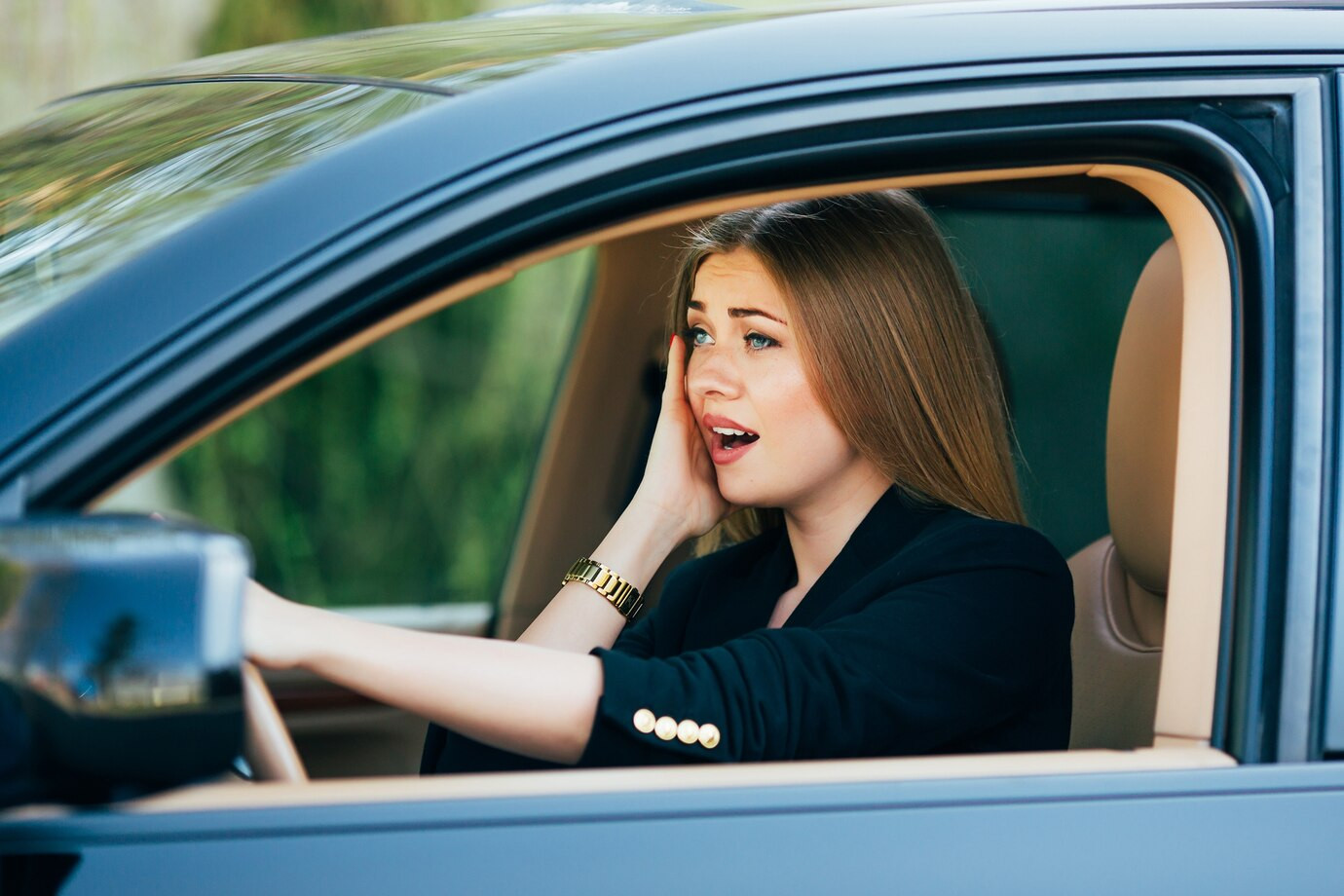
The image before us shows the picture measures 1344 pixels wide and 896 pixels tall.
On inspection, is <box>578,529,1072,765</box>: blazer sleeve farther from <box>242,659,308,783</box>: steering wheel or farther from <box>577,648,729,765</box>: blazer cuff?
<box>242,659,308,783</box>: steering wheel

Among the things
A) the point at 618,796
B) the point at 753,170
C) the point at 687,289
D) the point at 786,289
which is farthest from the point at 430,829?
the point at 687,289

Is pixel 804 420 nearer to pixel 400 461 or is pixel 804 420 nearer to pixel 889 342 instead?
pixel 889 342

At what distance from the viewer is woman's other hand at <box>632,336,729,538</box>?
2048 mm

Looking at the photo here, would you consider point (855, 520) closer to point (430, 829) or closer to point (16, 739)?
point (430, 829)

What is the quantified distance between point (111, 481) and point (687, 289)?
3.67ft

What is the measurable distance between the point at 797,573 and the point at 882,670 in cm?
55

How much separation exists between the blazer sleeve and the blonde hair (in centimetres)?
21

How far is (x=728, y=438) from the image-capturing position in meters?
1.87

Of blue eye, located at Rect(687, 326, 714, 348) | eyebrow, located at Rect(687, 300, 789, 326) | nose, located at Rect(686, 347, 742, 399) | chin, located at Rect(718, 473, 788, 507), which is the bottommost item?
chin, located at Rect(718, 473, 788, 507)

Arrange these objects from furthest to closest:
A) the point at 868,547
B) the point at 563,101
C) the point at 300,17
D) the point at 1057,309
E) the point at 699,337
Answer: the point at 300,17
the point at 1057,309
the point at 699,337
the point at 868,547
the point at 563,101

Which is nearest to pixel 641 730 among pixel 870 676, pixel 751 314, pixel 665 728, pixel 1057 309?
pixel 665 728

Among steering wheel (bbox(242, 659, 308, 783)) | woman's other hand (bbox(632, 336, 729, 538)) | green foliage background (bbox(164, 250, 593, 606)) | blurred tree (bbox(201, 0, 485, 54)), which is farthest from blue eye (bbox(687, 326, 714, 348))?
blurred tree (bbox(201, 0, 485, 54))

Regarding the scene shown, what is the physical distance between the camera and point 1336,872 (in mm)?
1104

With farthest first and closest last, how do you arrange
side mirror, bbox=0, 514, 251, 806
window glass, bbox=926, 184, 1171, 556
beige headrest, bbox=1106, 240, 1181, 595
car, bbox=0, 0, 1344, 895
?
window glass, bbox=926, 184, 1171, 556
beige headrest, bbox=1106, 240, 1181, 595
car, bbox=0, 0, 1344, 895
side mirror, bbox=0, 514, 251, 806
